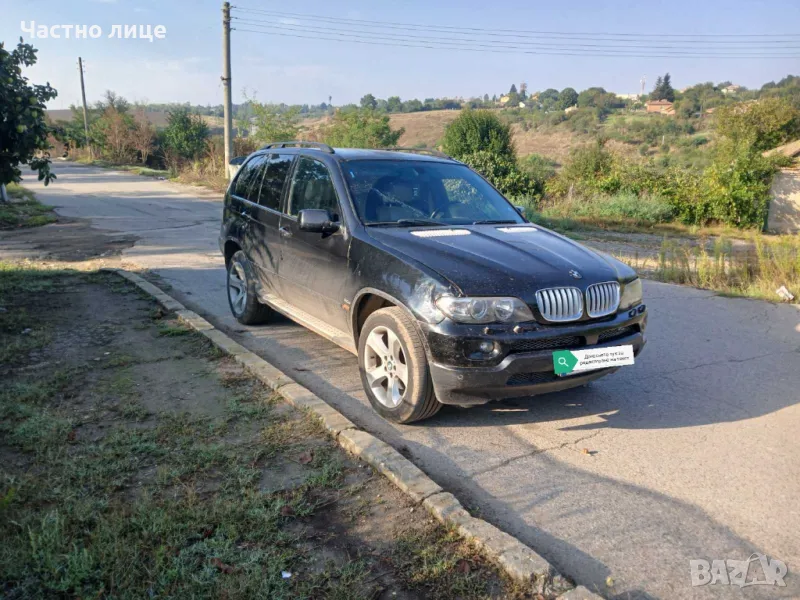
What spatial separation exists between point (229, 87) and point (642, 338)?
75.4 feet

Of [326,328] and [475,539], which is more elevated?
[326,328]

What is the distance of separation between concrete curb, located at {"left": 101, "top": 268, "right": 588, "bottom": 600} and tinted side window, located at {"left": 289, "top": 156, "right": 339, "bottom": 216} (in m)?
1.39

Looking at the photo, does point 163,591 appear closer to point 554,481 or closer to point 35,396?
point 554,481

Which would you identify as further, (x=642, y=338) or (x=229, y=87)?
(x=229, y=87)

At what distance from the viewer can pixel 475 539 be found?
294 cm

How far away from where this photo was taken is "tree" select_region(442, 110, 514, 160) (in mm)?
29094

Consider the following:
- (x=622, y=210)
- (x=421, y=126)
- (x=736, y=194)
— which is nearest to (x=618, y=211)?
(x=622, y=210)

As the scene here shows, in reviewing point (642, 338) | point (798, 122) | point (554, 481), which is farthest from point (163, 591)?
point (798, 122)

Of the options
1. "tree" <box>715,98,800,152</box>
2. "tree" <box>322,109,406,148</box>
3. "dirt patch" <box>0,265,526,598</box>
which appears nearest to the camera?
"dirt patch" <box>0,265,526,598</box>

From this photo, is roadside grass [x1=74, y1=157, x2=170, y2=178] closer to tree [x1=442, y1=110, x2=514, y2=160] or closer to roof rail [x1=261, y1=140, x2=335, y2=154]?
tree [x1=442, y1=110, x2=514, y2=160]

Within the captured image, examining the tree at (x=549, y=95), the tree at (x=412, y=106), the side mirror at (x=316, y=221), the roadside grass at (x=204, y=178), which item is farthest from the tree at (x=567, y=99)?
the side mirror at (x=316, y=221)

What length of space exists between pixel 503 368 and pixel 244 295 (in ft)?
12.2

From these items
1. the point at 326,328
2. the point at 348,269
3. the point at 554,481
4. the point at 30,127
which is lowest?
the point at 554,481
